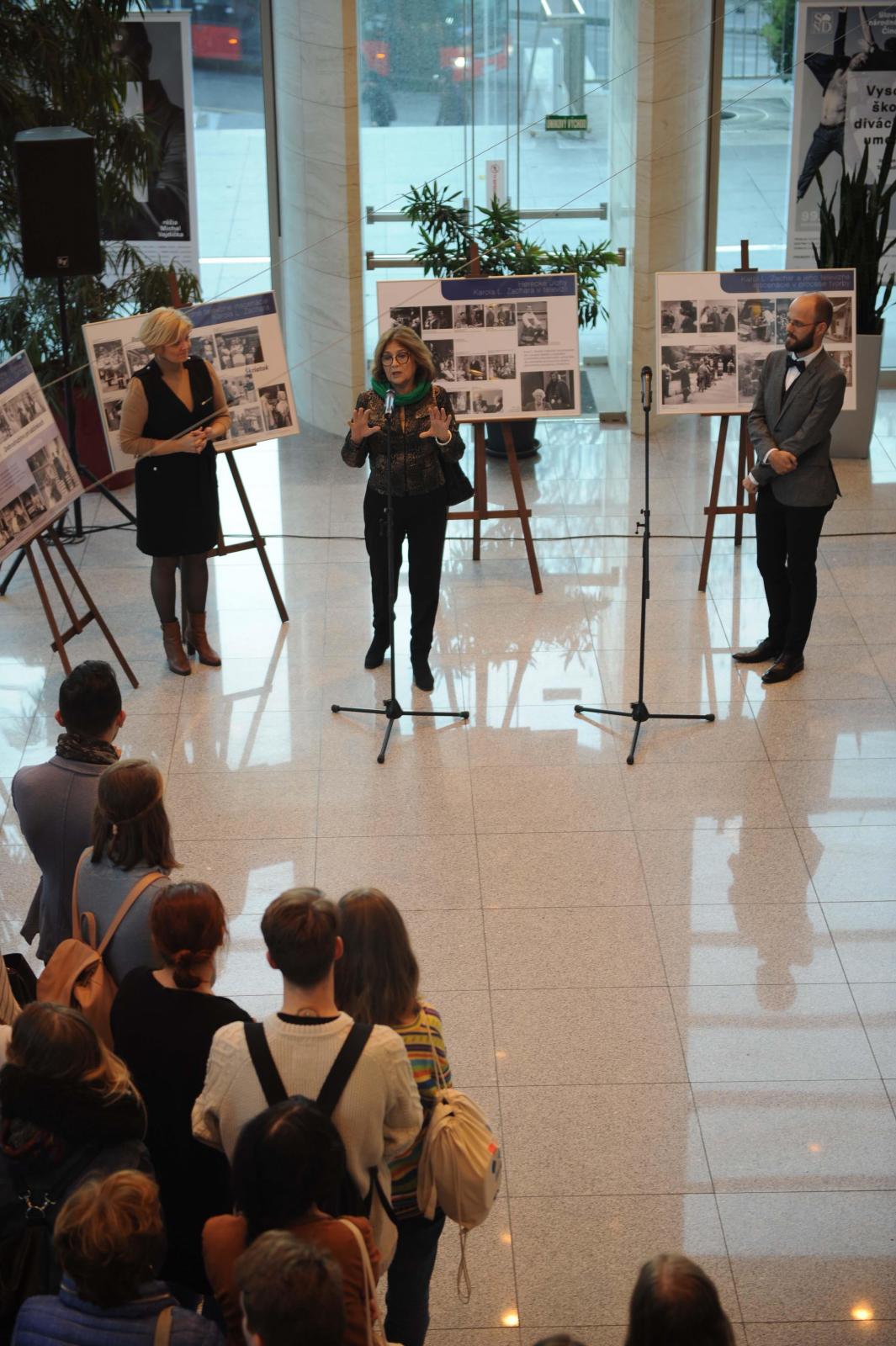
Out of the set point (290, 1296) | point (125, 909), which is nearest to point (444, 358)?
point (125, 909)

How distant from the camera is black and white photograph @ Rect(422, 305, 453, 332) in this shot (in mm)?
6812

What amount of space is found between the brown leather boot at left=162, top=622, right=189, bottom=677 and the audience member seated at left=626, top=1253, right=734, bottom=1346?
460cm

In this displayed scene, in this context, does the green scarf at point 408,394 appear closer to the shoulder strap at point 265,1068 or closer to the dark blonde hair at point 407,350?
the dark blonde hair at point 407,350

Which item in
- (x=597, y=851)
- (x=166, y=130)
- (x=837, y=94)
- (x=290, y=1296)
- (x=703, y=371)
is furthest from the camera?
(x=837, y=94)

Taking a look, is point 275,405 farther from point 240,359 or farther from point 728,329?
point 728,329

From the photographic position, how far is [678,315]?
22.7ft

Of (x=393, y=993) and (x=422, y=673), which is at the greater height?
(x=393, y=993)

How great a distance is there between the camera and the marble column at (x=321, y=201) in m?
8.55

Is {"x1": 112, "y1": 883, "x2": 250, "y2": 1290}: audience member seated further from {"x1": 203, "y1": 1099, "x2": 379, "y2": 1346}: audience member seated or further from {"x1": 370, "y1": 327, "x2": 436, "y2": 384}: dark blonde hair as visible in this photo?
{"x1": 370, "y1": 327, "x2": 436, "y2": 384}: dark blonde hair

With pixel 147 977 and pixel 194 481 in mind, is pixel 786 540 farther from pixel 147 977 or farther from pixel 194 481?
pixel 147 977

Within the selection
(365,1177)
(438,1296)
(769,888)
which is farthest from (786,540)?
(365,1177)

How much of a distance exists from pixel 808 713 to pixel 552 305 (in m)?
2.27

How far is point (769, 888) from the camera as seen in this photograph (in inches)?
191

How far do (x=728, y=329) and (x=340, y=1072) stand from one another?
202 inches
